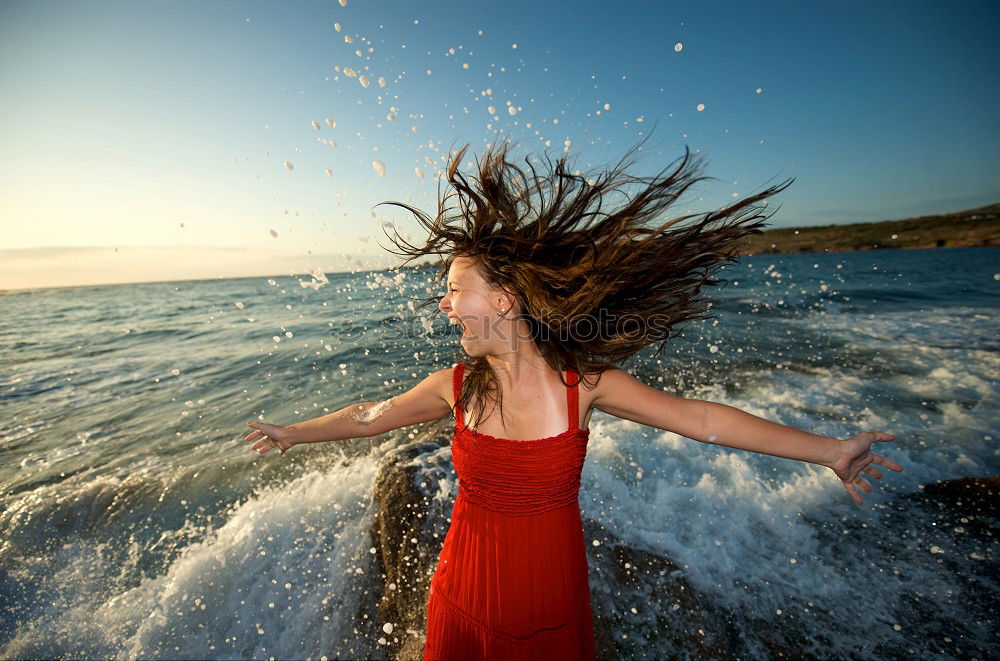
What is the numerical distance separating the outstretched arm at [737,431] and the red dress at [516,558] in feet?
1.03

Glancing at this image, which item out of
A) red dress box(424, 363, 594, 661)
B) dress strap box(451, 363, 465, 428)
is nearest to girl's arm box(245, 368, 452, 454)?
dress strap box(451, 363, 465, 428)

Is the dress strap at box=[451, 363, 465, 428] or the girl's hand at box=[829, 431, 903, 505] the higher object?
the dress strap at box=[451, 363, 465, 428]

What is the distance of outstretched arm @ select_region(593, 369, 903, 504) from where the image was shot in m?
1.88

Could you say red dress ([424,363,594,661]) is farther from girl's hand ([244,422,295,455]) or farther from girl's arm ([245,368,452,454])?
girl's hand ([244,422,295,455])

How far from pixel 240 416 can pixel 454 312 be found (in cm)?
761

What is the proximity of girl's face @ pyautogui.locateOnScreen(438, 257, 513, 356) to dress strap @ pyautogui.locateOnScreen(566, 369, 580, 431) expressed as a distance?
0.40 m

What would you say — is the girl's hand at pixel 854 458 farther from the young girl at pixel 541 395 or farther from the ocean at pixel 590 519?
the ocean at pixel 590 519

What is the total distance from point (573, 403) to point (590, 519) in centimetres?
274

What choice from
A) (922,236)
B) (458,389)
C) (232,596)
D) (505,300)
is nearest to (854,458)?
(505,300)

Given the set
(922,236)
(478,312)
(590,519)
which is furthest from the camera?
(922,236)

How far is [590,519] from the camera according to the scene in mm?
4129

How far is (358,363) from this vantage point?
10.9 metres

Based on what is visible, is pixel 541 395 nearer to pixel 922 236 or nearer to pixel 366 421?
pixel 366 421

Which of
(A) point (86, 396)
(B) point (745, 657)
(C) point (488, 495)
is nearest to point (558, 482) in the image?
(C) point (488, 495)
